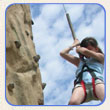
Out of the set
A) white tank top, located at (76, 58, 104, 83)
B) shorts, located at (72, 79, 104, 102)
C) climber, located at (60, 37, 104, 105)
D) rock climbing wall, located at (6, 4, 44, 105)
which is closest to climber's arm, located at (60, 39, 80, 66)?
climber, located at (60, 37, 104, 105)

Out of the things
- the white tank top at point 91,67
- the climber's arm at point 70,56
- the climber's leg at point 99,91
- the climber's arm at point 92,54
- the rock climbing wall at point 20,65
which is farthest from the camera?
the rock climbing wall at point 20,65

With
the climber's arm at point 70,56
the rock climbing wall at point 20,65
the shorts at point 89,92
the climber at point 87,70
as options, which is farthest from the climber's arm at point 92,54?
the rock climbing wall at point 20,65

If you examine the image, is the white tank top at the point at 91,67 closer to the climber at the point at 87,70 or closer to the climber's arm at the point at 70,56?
the climber at the point at 87,70

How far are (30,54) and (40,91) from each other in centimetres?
95

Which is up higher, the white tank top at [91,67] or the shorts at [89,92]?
the white tank top at [91,67]

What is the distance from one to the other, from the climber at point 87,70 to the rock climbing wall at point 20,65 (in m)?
2.43

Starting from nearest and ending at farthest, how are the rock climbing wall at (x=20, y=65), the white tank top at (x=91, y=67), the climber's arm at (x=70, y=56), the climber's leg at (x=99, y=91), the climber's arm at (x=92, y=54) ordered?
1. the climber's leg at (x=99, y=91)
2. the white tank top at (x=91, y=67)
3. the climber's arm at (x=92, y=54)
4. the climber's arm at (x=70, y=56)
5. the rock climbing wall at (x=20, y=65)

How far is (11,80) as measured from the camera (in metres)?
6.33

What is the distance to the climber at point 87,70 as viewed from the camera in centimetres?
337

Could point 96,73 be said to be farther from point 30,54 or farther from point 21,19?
point 21,19

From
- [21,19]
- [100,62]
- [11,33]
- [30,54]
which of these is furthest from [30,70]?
[100,62]

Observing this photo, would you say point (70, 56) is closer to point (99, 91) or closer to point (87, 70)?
point (87, 70)

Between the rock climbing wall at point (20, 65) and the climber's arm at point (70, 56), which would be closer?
the climber's arm at point (70, 56)

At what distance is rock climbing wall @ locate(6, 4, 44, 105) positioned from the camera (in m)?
6.30
